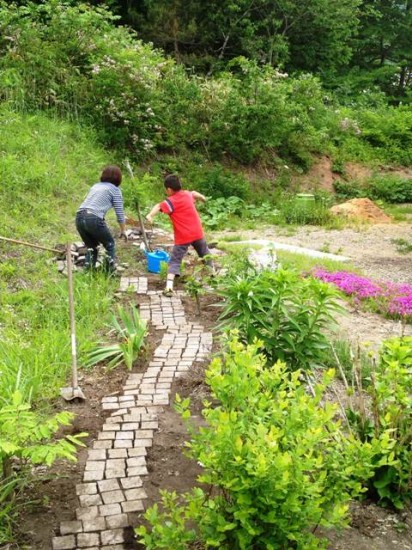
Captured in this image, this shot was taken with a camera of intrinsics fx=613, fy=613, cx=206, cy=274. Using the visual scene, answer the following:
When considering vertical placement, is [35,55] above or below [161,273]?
above

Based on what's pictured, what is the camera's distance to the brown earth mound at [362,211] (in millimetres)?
13281

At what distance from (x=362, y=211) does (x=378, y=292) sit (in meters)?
6.28

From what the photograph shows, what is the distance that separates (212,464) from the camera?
2.50 m

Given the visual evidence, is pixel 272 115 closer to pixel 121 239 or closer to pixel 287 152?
pixel 287 152

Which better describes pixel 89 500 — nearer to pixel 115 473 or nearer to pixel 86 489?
pixel 86 489

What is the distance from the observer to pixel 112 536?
2.97 meters

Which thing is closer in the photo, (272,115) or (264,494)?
(264,494)

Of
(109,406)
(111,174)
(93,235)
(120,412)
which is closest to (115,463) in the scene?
(120,412)

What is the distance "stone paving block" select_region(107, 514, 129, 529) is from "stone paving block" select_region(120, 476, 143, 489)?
9.4 inches

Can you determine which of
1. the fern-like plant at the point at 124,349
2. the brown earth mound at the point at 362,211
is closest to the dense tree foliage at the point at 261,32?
the brown earth mound at the point at 362,211

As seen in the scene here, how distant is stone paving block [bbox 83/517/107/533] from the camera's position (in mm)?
3016

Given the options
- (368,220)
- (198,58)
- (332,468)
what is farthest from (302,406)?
(198,58)

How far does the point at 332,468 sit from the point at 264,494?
494 mm

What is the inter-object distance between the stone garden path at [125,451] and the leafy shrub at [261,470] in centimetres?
44
